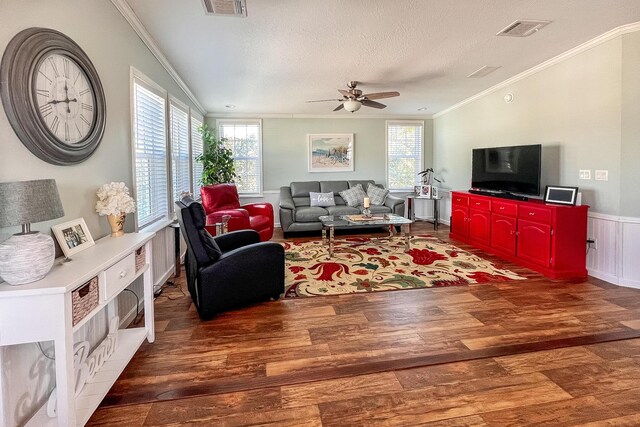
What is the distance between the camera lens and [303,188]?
22.8 feet

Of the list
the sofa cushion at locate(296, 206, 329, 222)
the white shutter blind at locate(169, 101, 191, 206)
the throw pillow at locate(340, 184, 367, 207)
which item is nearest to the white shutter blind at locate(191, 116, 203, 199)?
the white shutter blind at locate(169, 101, 191, 206)

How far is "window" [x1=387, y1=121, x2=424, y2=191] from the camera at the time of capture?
25.0 feet

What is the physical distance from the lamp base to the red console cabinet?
14.3 feet

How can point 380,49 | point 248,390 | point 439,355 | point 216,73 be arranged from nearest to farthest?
point 248,390, point 439,355, point 380,49, point 216,73

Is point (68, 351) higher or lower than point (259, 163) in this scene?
lower

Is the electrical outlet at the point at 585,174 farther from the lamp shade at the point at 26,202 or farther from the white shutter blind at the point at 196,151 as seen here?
Result: the white shutter blind at the point at 196,151

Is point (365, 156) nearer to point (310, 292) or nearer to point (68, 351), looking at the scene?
point (310, 292)

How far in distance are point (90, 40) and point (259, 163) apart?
4.97 metres

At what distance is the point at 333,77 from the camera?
15.1ft

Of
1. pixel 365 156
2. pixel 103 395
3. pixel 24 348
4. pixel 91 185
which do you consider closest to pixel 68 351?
pixel 24 348

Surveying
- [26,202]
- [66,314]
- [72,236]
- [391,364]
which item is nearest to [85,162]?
[72,236]

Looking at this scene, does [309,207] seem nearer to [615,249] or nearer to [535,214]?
[535,214]

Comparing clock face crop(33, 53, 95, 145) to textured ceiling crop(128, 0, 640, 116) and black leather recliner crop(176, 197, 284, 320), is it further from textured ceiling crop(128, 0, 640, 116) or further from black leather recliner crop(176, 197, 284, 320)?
textured ceiling crop(128, 0, 640, 116)

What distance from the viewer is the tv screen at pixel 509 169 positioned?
4.22 meters
